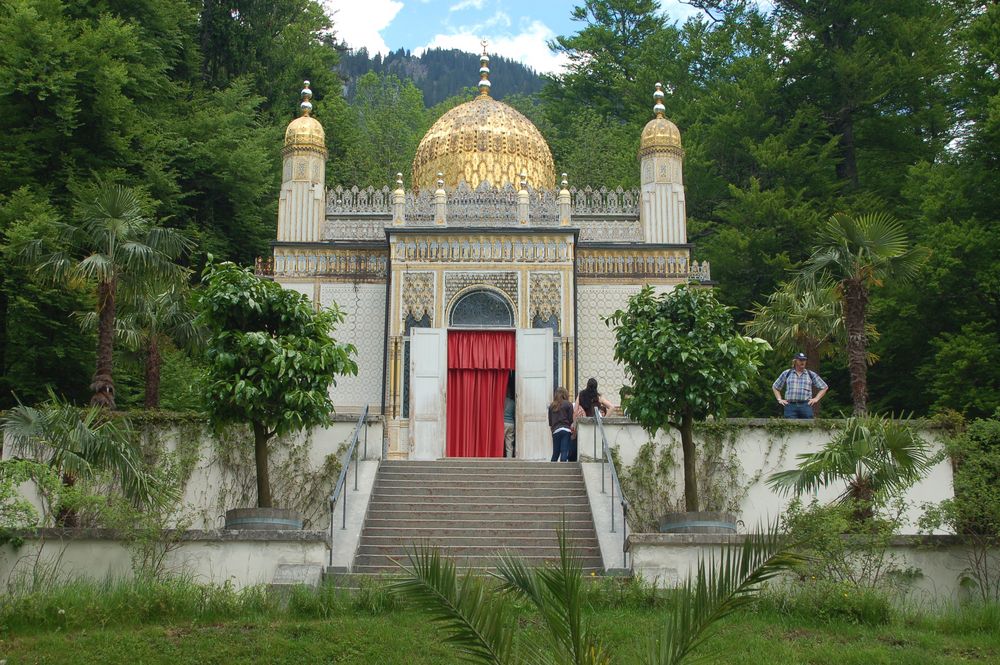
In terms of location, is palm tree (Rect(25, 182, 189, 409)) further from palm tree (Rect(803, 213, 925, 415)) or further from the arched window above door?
palm tree (Rect(803, 213, 925, 415))

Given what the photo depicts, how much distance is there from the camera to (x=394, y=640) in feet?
36.3

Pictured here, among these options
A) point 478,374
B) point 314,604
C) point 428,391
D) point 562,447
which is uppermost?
point 478,374

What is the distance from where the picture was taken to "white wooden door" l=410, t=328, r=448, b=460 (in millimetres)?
22422

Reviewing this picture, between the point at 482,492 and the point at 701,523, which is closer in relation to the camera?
the point at 701,523

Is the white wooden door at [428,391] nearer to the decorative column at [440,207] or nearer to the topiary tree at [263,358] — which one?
the decorative column at [440,207]

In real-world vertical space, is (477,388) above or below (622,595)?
above

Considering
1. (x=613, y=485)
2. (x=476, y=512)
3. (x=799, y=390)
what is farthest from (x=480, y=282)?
(x=613, y=485)

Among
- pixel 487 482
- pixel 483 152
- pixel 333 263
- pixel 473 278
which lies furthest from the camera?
pixel 483 152

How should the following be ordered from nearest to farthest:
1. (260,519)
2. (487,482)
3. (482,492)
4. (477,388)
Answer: (260,519) → (482,492) → (487,482) → (477,388)

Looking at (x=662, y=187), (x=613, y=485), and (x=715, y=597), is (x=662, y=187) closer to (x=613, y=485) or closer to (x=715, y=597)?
(x=613, y=485)

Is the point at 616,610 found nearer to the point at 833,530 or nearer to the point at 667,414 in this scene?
the point at 833,530

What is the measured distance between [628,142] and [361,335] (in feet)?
57.5

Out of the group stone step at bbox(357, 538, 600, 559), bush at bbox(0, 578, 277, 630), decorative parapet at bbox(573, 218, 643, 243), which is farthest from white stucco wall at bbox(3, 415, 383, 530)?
A: decorative parapet at bbox(573, 218, 643, 243)

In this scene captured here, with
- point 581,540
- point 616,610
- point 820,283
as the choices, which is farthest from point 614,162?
point 616,610
